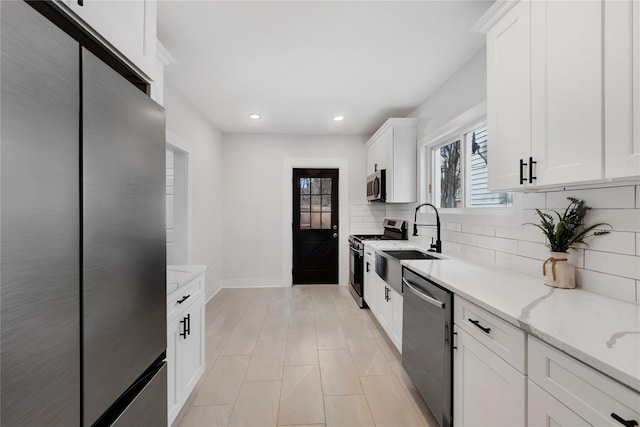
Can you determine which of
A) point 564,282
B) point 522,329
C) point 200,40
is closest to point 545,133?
point 564,282

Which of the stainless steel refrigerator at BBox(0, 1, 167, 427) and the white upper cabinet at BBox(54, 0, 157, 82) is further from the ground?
the white upper cabinet at BBox(54, 0, 157, 82)

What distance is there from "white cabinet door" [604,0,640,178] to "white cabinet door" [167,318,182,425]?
2054 mm

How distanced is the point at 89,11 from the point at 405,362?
2433 mm

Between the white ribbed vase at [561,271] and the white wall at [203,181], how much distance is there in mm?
3249

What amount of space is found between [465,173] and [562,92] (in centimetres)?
156

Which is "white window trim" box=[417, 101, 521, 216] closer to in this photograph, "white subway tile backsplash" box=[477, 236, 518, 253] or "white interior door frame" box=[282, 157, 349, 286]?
"white subway tile backsplash" box=[477, 236, 518, 253]

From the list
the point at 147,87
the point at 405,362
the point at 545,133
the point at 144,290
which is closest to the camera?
the point at 144,290

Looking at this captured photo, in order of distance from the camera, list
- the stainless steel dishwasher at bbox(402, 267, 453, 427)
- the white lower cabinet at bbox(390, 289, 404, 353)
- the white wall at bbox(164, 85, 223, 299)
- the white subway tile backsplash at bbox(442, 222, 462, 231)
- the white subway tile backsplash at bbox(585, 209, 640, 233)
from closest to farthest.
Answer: the white subway tile backsplash at bbox(585, 209, 640, 233) → the stainless steel dishwasher at bbox(402, 267, 453, 427) → the white lower cabinet at bbox(390, 289, 404, 353) → the white subway tile backsplash at bbox(442, 222, 462, 231) → the white wall at bbox(164, 85, 223, 299)

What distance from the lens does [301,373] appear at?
2.32 metres

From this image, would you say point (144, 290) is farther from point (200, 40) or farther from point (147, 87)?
point (200, 40)

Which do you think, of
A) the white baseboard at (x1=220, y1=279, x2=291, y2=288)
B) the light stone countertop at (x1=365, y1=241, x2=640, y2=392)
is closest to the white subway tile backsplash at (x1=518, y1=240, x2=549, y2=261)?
the light stone countertop at (x1=365, y1=241, x2=640, y2=392)

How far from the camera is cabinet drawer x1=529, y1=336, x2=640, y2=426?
28.9 inches

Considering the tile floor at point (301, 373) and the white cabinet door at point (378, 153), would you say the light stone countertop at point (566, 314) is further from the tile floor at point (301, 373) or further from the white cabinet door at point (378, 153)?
the white cabinet door at point (378, 153)

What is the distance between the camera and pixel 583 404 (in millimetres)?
829
